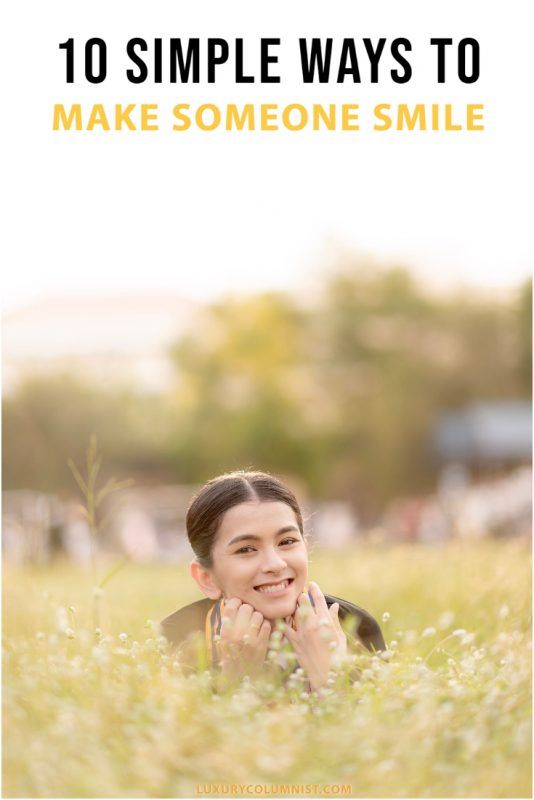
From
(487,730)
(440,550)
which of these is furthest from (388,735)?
(440,550)

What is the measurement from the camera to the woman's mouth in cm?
299

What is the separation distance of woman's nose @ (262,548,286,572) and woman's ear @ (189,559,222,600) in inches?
9.0

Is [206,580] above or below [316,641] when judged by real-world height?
above

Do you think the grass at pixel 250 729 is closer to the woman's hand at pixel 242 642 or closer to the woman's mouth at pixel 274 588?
the woman's hand at pixel 242 642

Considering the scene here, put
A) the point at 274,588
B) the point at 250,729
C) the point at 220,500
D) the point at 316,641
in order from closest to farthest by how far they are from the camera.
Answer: the point at 250,729 < the point at 316,641 < the point at 274,588 < the point at 220,500

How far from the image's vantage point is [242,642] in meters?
2.93

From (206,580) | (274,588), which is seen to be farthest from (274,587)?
(206,580)

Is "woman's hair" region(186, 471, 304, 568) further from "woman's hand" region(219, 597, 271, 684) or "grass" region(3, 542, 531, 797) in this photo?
"grass" region(3, 542, 531, 797)

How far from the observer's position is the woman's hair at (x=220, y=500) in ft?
10.2

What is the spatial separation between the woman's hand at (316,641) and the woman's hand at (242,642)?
9 cm

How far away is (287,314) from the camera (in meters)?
31.5

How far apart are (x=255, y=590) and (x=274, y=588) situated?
6cm

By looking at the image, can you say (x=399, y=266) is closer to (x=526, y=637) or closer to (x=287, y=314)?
(x=287, y=314)

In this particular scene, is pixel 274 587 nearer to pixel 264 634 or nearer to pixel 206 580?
pixel 264 634
